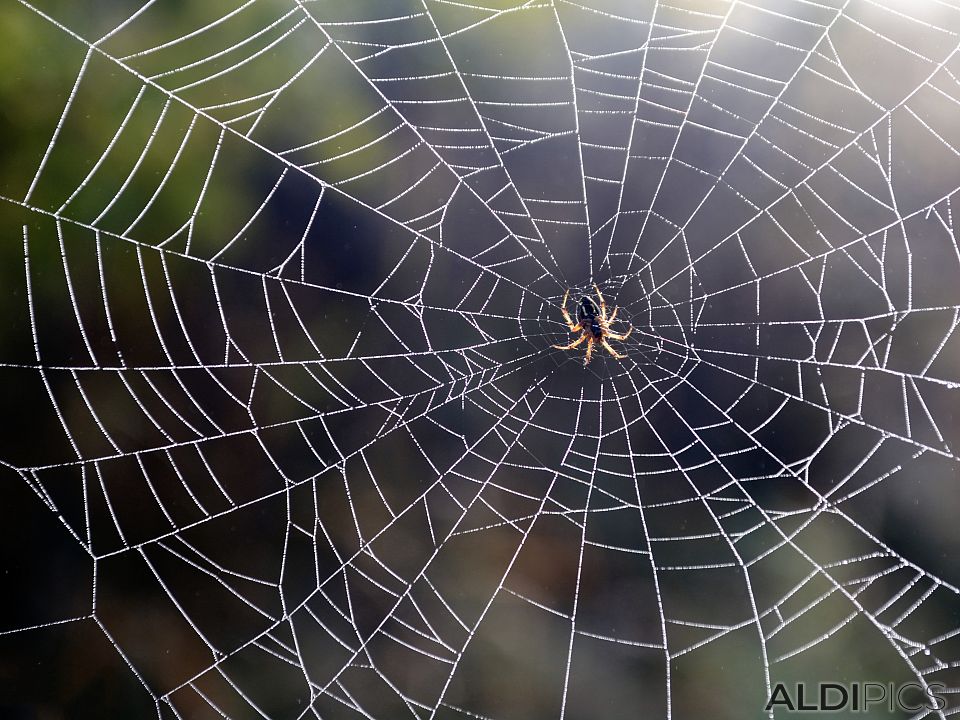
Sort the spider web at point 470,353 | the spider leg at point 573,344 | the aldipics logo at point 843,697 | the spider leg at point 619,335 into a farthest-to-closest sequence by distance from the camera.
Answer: the aldipics logo at point 843,697, the spider web at point 470,353, the spider leg at point 619,335, the spider leg at point 573,344

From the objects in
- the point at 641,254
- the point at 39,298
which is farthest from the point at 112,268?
the point at 641,254

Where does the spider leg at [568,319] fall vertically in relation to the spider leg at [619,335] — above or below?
above

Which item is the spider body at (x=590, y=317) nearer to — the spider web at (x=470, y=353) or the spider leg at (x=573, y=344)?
the spider leg at (x=573, y=344)

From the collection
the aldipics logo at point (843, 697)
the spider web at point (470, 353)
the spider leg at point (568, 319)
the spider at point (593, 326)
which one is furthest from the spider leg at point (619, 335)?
the aldipics logo at point (843, 697)

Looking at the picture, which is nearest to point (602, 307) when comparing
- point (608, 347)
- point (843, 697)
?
point (608, 347)

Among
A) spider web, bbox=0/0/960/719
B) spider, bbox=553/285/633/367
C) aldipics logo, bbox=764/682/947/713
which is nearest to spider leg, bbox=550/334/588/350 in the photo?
spider, bbox=553/285/633/367

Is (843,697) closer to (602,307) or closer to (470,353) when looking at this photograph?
(602,307)
